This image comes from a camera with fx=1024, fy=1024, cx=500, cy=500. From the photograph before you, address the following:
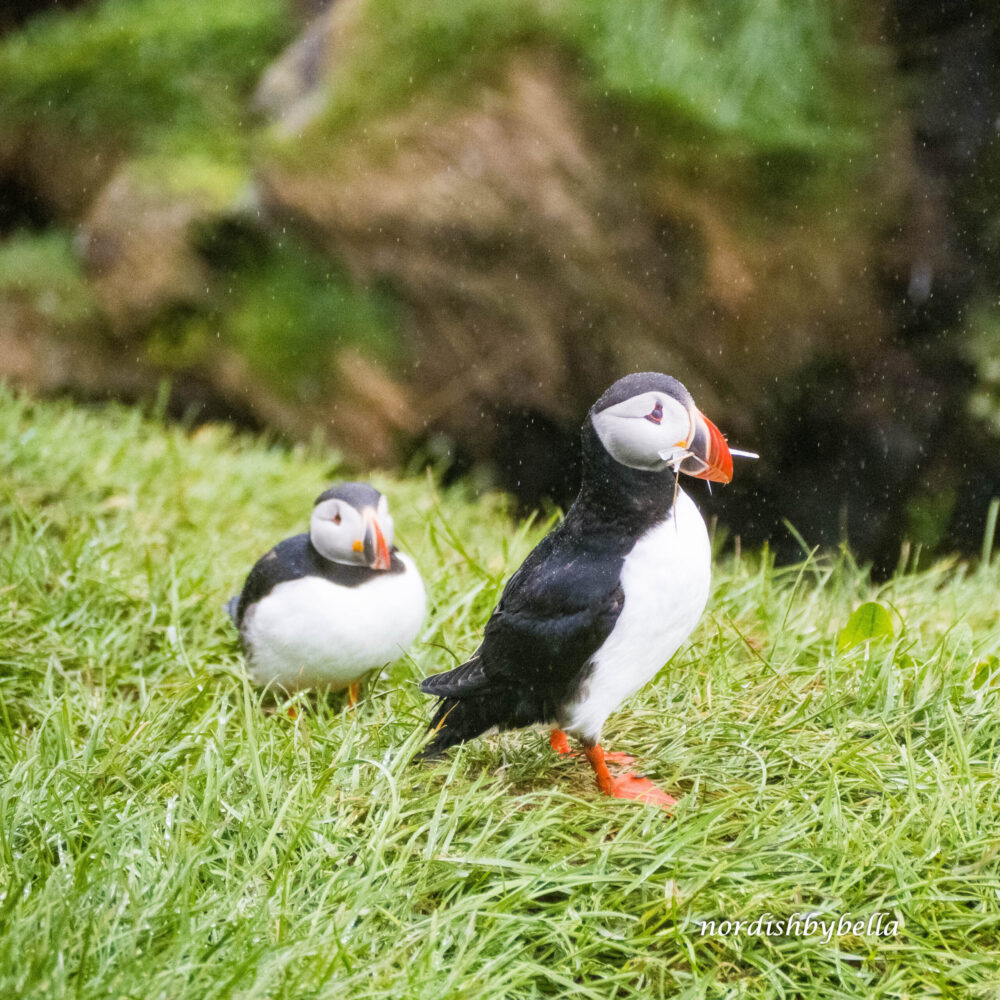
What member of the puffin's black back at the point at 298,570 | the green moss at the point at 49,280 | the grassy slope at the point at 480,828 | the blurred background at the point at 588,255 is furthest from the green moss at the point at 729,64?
the puffin's black back at the point at 298,570

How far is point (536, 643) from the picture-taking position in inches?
84.0

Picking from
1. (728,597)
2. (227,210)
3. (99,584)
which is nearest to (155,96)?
(227,210)

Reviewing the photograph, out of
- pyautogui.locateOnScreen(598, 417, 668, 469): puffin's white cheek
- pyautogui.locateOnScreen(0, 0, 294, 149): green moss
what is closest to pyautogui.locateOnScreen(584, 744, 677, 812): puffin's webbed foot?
pyautogui.locateOnScreen(598, 417, 668, 469): puffin's white cheek

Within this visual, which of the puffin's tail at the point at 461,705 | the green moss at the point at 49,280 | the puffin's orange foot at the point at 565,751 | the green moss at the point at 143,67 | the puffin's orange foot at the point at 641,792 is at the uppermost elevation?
the green moss at the point at 143,67

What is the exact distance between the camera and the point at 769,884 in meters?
2.01

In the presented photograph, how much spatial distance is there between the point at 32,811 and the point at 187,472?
246 cm

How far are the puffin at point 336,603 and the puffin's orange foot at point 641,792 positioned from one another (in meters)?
0.81

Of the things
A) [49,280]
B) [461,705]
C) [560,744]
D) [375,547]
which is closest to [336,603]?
[375,547]

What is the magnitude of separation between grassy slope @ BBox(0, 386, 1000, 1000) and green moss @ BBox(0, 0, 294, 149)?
439 centimetres

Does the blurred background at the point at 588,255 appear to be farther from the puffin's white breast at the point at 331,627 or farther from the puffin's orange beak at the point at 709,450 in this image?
the puffin's orange beak at the point at 709,450

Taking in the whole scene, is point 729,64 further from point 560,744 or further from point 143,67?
point 560,744

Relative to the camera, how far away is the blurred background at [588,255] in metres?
5.13

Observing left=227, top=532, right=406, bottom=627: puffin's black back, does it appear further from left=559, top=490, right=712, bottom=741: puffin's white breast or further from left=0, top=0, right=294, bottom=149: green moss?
left=0, top=0, right=294, bottom=149: green moss

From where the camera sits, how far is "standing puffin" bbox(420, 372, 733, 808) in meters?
1.99
